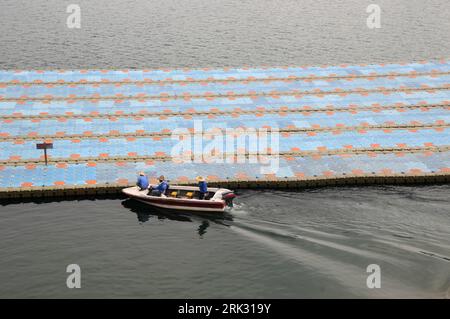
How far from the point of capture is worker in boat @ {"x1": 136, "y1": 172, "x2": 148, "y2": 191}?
148 feet

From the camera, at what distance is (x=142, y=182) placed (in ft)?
148

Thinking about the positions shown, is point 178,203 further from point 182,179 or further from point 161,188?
point 182,179

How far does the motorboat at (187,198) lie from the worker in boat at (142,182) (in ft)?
0.92

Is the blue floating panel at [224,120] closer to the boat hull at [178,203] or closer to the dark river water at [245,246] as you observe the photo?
the boat hull at [178,203]

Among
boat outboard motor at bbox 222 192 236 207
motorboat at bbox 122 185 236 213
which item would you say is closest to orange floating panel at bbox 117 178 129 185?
motorboat at bbox 122 185 236 213

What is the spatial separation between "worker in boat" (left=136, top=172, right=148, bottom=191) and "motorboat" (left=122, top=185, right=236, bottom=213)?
0.28m

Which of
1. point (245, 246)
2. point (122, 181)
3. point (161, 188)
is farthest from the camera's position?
point (122, 181)

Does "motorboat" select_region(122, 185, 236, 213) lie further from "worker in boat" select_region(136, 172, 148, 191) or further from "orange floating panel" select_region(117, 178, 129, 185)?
"orange floating panel" select_region(117, 178, 129, 185)

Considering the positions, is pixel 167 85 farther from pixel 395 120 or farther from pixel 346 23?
pixel 346 23

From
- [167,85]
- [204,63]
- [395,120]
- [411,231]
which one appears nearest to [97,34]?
[204,63]

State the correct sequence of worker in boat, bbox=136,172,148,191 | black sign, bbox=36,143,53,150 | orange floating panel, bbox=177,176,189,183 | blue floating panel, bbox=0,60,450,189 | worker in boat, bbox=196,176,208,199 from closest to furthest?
worker in boat, bbox=196,176,208,199
worker in boat, bbox=136,172,148,191
black sign, bbox=36,143,53,150
orange floating panel, bbox=177,176,189,183
blue floating panel, bbox=0,60,450,189

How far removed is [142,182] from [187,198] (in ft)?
11.8

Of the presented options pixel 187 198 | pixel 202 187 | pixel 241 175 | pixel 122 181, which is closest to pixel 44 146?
pixel 122 181

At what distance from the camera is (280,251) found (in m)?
38.9
